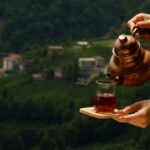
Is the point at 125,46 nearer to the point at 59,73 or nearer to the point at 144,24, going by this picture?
the point at 144,24

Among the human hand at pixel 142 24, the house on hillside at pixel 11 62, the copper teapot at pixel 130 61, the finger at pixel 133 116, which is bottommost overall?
the house on hillside at pixel 11 62

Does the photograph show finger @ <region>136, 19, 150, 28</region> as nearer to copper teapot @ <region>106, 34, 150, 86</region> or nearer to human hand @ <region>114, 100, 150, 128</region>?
copper teapot @ <region>106, 34, 150, 86</region>

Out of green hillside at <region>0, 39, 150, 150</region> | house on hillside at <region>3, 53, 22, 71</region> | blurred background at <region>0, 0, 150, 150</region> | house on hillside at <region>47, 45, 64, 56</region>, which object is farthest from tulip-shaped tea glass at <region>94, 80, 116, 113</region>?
house on hillside at <region>3, 53, 22, 71</region>

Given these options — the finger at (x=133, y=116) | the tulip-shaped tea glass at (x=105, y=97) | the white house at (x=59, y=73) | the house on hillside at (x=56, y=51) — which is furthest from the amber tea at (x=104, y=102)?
the house on hillside at (x=56, y=51)

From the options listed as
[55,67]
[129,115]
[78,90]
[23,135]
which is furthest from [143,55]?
[55,67]

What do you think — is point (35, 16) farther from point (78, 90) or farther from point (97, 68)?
point (78, 90)

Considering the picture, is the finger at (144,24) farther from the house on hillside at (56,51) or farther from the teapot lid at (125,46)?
the house on hillside at (56,51)
